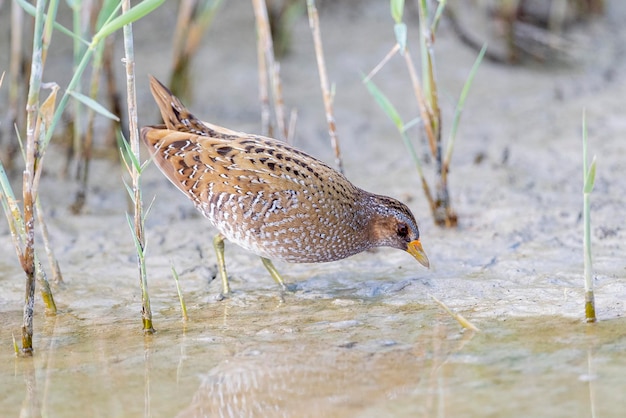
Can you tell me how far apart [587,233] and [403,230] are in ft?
4.06

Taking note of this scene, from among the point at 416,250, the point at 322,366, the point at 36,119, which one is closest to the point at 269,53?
the point at 416,250

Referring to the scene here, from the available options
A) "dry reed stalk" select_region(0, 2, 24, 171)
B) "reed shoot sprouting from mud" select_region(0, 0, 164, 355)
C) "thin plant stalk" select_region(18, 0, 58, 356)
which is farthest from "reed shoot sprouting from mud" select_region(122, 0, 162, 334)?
"dry reed stalk" select_region(0, 2, 24, 171)

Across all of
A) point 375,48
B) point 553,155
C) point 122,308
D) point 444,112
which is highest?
point 375,48

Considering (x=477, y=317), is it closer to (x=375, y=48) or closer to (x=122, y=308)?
(x=122, y=308)

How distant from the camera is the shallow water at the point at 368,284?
3260mm

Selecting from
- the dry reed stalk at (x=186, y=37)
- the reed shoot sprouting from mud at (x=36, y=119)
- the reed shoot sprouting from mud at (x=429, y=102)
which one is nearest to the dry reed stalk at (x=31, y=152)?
the reed shoot sprouting from mud at (x=36, y=119)

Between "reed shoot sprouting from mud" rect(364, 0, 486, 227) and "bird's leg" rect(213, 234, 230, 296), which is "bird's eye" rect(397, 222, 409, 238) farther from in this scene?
"bird's leg" rect(213, 234, 230, 296)

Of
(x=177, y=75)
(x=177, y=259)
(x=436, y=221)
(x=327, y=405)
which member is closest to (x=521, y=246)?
(x=436, y=221)

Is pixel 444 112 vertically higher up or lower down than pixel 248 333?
higher up

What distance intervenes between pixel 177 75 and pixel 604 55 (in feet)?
12.3

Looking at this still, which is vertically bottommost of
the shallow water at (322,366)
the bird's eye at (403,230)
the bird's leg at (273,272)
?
the shallow water at (322,366)

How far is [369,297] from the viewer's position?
444 centimetres

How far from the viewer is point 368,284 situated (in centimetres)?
462

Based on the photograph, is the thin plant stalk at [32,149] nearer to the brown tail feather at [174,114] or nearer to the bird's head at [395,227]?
the brown tail feather at [174,114]
